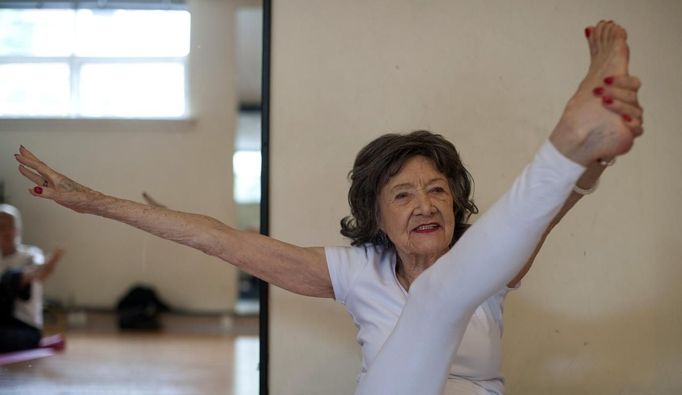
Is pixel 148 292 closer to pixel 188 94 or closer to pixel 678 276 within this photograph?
pixel 188 94

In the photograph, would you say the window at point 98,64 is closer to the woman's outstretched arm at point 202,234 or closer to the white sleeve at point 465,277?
the woman's outstretched arm at point 202,234

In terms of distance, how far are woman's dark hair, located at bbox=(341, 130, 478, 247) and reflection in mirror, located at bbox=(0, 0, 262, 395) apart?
570 millimetres

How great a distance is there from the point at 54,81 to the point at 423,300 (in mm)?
1768

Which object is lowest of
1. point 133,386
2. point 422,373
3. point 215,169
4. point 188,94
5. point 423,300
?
point 133,386

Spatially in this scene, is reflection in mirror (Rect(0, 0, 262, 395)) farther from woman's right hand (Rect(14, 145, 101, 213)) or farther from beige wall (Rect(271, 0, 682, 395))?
woman's right hand (Rect(14, 145, 101, 213))

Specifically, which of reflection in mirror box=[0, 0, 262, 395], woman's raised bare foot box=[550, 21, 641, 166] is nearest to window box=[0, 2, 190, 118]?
reflection in mirror box=[0, 0, 262, 395]

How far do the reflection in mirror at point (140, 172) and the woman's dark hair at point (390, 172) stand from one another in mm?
570

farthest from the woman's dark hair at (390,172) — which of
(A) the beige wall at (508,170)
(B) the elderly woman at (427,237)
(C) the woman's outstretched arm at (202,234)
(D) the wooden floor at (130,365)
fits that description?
(D) the wooden floor at (130,365)

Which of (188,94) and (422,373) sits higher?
(188,94)

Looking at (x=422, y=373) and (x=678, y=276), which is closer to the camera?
(x=422, y=373)

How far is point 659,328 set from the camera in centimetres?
260

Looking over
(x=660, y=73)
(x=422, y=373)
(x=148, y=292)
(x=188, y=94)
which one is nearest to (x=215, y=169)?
(x=188, y=94)

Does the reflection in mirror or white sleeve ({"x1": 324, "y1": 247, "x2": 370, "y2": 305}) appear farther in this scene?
the reflection in mirror

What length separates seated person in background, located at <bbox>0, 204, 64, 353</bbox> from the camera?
104 inches
